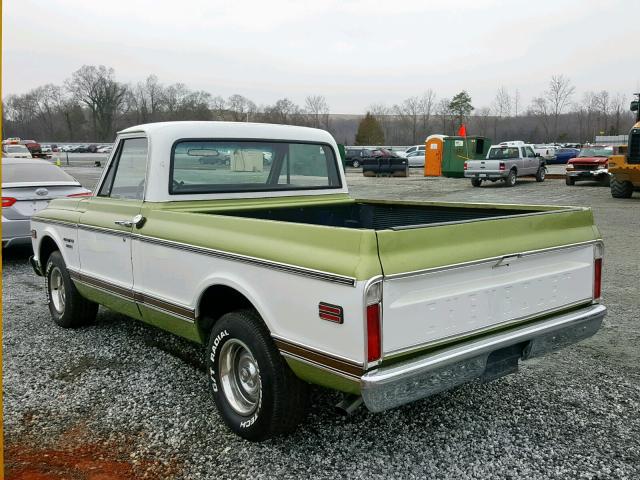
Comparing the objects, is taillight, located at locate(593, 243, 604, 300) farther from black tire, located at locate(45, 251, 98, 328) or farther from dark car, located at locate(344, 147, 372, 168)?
dark car, located at locate(344, 147, 372, 168)

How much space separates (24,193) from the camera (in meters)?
8.58

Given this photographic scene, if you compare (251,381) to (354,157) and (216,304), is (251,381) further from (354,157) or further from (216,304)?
(354,157)

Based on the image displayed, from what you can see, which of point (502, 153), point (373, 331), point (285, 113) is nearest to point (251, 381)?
point (373, 331)

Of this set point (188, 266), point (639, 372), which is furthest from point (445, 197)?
point (188, 266)

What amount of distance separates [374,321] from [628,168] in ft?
59.9

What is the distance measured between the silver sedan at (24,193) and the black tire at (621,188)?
17.2 meters

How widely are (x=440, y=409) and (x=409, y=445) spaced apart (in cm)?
54

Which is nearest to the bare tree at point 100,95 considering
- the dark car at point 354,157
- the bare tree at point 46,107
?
the bare tree at point 46,107

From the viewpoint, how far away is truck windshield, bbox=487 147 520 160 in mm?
27033

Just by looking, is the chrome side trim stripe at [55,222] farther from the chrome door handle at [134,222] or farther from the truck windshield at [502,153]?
the truck windshield at [502,153]

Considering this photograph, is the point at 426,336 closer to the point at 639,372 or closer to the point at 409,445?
the point at 409,445

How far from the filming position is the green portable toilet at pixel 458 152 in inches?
1316

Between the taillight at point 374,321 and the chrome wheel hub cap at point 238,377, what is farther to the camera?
the chrome wheel hub cap at point 238,377

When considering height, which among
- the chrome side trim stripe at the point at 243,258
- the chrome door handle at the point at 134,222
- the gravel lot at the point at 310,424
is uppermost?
the chrome door handle at the point at 134,222
